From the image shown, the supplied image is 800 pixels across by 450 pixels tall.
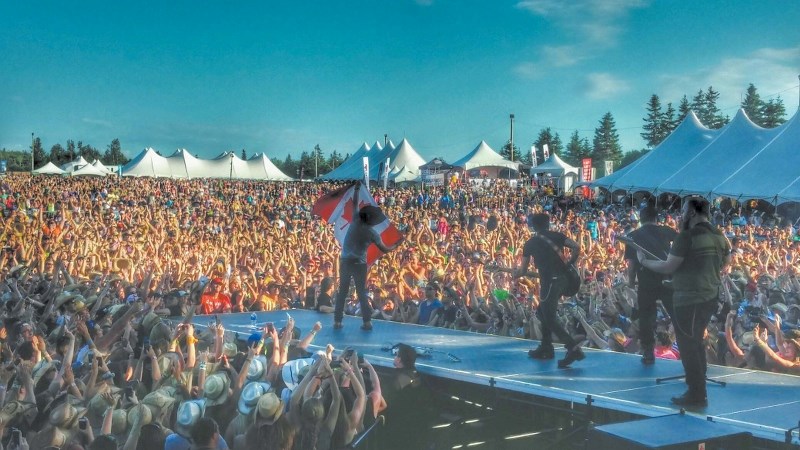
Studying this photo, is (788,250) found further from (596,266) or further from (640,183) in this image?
Result: (640,183)

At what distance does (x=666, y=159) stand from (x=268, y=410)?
2736cm

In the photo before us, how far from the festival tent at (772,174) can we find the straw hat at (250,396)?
21391 millimetres

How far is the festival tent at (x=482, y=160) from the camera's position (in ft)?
147

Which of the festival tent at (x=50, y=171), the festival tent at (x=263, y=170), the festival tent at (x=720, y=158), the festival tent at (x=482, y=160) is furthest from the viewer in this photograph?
the festival tent at (x=50, y=171)

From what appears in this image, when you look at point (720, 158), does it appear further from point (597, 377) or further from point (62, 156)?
point (62, 156)

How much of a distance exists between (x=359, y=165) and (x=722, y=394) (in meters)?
45.5

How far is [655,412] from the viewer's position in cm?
495

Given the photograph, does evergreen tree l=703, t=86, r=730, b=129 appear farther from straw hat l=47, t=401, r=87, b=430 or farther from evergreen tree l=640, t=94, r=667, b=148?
straw hat l=47, t=401, r=87, b=430

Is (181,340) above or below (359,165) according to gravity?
below

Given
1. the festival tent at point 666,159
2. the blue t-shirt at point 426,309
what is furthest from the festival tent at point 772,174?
the blue t-shirt at point 426,309

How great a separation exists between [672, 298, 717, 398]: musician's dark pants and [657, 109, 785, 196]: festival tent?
2234cm

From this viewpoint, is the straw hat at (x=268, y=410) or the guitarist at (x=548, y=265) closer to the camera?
the straw hat at (x=268, y=410)

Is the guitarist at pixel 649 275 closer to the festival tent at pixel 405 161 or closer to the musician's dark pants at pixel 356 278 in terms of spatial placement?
the musician's dark pants at pixel 356 278

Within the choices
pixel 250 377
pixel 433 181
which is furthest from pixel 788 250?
pixel 433 181
